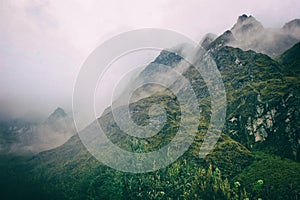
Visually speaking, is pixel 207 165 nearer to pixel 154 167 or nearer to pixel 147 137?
pixel 154 167

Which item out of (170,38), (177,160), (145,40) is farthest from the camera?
(177,160)

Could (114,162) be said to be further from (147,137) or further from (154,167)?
(147,137)

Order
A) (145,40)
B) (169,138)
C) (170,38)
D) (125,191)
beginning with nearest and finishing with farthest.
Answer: (145,40)
(170,38)
(125,191)
(169,138)

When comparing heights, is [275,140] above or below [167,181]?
above

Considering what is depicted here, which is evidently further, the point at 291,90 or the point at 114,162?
the point at 291,90

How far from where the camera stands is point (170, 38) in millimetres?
43469

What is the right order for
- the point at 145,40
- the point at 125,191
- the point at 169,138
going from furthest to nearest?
the point at 169,138 → the point at 125,191 → the point at 145,40

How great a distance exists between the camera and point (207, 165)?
16588 cm

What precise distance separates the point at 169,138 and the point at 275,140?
6446 centimetres

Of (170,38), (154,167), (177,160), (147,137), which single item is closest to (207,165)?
(177,160)

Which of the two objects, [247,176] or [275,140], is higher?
[275,140]

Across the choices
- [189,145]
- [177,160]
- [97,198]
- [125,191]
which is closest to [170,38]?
[125,191]

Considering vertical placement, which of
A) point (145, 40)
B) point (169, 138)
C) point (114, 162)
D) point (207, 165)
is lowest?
point (145, 40)

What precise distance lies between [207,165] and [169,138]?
38446 millimetres
